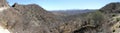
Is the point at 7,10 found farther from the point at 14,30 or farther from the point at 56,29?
the point at 56,29

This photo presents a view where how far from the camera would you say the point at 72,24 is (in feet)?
311

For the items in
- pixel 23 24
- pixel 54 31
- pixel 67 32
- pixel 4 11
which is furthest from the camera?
pixel 54 31

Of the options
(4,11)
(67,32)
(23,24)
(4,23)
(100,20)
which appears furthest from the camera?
(67,32)

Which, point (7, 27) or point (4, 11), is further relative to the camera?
point (4, 11)

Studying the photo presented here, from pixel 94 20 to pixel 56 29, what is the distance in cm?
2179

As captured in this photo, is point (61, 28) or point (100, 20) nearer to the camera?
point (100, 20)

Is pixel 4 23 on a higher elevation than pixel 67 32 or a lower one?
higher

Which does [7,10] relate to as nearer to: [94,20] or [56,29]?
[94,20]

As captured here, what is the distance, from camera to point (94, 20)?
76.0 m

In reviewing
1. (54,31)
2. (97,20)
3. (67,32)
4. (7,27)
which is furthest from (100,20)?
(7,27)

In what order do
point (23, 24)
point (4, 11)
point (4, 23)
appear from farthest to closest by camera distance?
point (23, 24)
point (4, 11)
point (4, 23)

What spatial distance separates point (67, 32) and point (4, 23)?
36362 millimetres

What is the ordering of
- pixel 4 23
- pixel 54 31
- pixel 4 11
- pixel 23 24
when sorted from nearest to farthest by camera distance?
pixel 4 23
pixel 4 11
pixel 23 24
pixel 54 31

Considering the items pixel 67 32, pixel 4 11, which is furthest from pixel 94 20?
pixel 4 11
